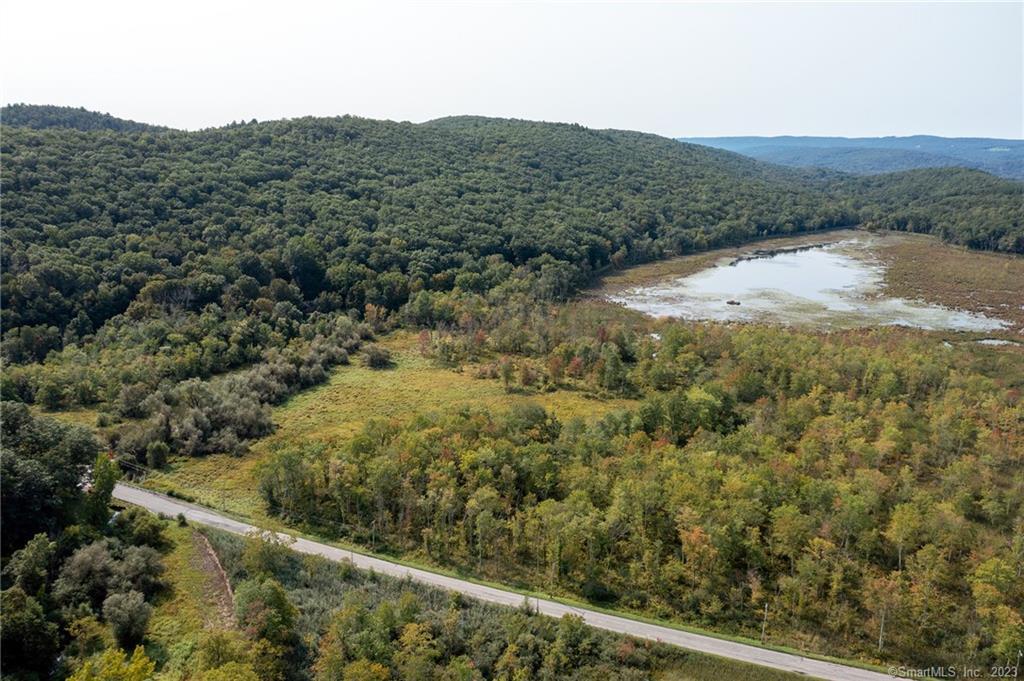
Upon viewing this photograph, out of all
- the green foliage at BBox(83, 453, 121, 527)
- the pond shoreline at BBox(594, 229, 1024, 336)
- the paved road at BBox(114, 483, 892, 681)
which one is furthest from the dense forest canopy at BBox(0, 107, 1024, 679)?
the pond shoreline at BBox(594, 229, 1024, 336)

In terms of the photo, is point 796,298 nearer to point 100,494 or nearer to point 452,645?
point 452,645

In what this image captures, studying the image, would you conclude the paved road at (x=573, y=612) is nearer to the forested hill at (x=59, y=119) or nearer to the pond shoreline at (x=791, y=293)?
the pond shoreline at (x=791, y=293)

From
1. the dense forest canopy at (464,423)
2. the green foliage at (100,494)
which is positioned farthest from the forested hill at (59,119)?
the green foliage at (100,494)

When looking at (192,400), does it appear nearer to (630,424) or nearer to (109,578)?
(109,578)

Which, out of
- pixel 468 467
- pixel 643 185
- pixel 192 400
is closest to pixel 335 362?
pixel 192 400

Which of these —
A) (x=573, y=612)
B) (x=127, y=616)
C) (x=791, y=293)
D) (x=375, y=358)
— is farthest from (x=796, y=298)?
(x=127, y=616)

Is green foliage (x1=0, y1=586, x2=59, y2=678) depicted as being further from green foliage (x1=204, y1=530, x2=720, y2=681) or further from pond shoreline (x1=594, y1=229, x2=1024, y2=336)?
pond shoreline (x1=594, y1=229, x2=1024, y2=336)
